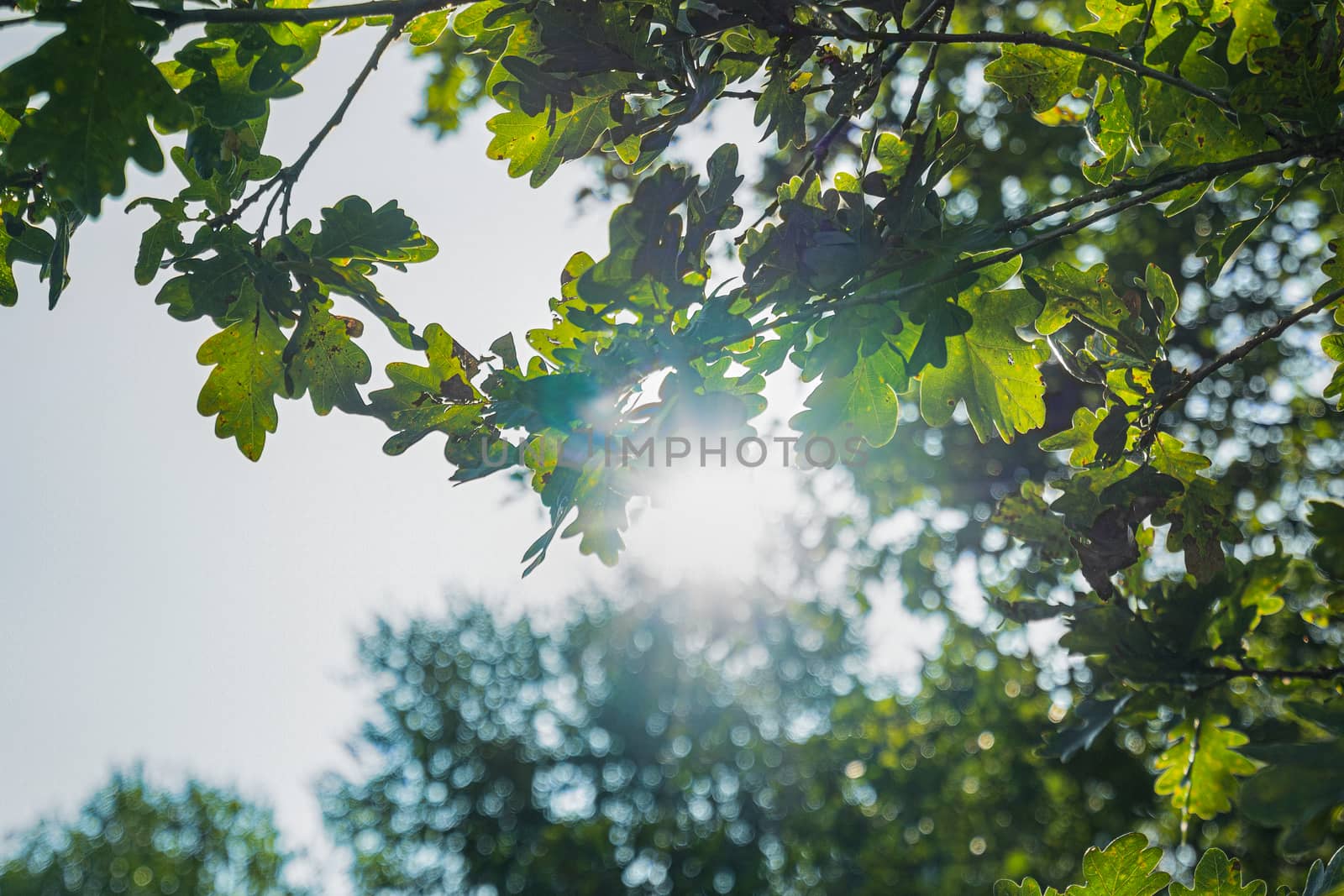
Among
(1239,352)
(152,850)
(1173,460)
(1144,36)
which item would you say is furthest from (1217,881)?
(152,850)

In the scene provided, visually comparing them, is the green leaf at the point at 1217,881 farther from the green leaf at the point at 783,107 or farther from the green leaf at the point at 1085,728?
the green leaf at the point at 783,107

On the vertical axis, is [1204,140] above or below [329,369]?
below

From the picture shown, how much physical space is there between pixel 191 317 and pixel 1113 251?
337 inches

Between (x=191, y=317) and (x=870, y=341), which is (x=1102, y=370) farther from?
(x=191, y=317)

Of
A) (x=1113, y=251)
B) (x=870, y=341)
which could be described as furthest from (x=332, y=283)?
(x=1113, y=251)

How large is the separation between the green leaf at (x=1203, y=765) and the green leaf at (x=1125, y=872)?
62 cm

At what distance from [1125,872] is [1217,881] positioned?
0.57ft

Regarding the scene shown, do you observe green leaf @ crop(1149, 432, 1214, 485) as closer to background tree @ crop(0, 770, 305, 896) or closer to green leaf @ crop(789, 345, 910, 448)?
green leaf @ crop(789, 345, 910, 448)

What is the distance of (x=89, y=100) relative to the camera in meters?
1.29

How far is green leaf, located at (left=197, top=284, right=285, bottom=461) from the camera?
1.85 meters

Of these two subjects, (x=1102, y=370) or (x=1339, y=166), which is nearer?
(x=1339, y=166)

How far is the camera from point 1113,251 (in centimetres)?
834

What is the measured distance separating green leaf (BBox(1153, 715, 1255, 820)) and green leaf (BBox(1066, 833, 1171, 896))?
615 mm

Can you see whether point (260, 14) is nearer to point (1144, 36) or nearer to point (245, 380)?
point (245, 380)
